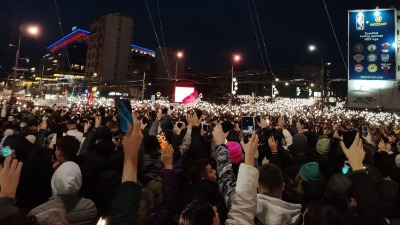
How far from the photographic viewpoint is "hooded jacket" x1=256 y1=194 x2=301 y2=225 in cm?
286

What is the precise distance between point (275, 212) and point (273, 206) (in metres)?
0.06

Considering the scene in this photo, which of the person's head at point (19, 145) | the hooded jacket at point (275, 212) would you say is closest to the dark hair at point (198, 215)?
the hooded jacket at point (275, 212)

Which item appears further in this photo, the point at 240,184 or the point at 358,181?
the point at 358,181

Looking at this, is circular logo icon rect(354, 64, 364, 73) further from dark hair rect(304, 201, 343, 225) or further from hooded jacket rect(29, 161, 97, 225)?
hooded jacket rect(29, 161, 97, 225)

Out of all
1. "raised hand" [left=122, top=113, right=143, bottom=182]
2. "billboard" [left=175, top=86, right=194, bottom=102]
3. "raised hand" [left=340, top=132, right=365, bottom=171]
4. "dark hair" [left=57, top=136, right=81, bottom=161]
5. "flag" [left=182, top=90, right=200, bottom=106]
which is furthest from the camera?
"billboard" [left=175, top=86, right=194, bottom=102]

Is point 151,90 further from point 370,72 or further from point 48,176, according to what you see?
point 48,176

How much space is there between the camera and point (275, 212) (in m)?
2.88

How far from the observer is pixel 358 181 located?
11.1ft

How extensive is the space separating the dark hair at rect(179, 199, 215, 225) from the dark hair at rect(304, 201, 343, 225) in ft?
2.92

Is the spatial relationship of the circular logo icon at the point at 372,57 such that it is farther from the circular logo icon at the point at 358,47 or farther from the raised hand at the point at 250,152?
the raised hand at the point at 250,152

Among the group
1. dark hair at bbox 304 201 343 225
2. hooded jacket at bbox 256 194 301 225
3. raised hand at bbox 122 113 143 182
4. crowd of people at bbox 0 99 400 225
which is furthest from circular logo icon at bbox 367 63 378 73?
raised hand at bbox 122 113 143 182

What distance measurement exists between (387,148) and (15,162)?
9.36 m

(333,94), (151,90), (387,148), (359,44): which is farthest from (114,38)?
(387,148)

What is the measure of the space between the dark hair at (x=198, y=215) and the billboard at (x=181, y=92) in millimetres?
18497
